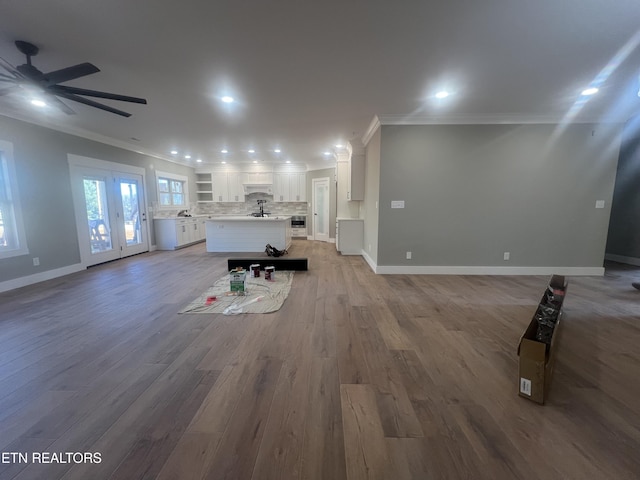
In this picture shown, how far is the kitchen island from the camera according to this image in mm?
6160

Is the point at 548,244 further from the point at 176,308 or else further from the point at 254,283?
the point at 176,308

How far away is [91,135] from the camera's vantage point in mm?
4871

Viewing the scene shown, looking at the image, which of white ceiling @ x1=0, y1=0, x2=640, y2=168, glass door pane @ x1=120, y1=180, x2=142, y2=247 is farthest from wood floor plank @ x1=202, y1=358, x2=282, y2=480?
glass door pane @ x1=120, y1=180, x2=142, y2=247

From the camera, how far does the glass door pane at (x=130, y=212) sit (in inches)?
227

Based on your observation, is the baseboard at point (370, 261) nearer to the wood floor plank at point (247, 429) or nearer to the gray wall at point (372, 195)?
the gray wall at point (372, 195)

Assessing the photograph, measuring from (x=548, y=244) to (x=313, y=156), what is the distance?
18.5 ft

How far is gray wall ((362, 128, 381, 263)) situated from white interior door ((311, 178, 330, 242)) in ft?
8.00

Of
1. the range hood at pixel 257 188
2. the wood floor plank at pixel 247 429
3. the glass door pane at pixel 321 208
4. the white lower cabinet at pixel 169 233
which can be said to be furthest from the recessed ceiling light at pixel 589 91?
the white lower cabinet at pixel 169 233

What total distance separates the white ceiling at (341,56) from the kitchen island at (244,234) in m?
2.60

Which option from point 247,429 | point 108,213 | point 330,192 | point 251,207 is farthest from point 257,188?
point 247,429

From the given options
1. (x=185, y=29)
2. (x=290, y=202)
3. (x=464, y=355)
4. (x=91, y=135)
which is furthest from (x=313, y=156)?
(x=464, y=355)

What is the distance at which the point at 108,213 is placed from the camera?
17.5 feet

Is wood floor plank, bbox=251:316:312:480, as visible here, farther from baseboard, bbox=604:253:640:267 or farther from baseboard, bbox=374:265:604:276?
baseboard, bbox=604:253:640:267

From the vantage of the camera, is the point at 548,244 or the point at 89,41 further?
the point at 548,244
